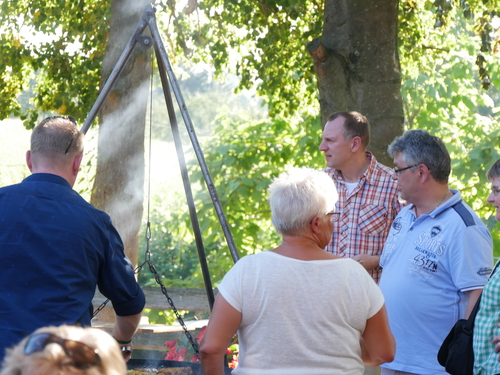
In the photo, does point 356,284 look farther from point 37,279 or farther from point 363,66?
point 363,66

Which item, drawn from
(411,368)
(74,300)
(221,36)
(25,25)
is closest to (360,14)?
(411,368)

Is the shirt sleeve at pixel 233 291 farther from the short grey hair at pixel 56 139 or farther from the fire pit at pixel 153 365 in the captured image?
the fire pit at pixel 153 365

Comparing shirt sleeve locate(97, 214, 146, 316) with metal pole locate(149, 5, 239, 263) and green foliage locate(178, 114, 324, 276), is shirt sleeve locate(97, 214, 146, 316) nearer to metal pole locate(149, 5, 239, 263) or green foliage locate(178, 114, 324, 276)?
metal pole locate(149, 5, 239, 263)

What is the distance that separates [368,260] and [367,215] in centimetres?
27

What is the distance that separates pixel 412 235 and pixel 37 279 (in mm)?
1639

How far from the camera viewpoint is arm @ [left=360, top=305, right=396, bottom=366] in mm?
2205

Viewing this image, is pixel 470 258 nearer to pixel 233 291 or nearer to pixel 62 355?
pixel 233 291

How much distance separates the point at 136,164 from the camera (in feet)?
20.3

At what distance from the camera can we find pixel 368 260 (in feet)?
10.9

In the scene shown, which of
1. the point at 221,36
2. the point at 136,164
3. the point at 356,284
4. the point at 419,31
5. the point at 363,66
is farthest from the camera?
the point at 221,36

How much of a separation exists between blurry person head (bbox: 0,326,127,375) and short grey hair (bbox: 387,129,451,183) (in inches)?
83.8

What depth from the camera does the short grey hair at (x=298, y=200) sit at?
2211 mm

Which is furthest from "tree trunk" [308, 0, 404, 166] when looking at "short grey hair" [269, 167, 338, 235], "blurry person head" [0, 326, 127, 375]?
"blurry person head" [0, 326, 127, 375]

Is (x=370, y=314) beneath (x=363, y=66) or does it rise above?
beneath
